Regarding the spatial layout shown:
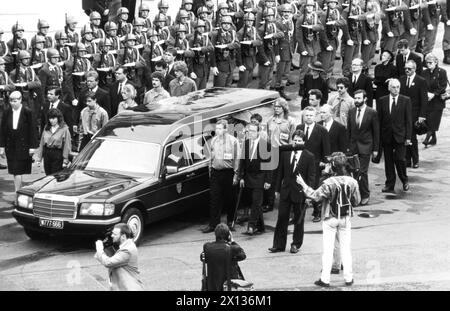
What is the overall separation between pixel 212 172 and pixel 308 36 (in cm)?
803

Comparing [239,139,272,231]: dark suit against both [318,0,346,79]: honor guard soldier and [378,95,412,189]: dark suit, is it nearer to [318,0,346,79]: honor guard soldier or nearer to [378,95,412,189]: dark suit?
[378,95,412,189]: dark suit

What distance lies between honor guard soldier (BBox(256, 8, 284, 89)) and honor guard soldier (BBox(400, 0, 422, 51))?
10.5ft

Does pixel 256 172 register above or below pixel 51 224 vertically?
above

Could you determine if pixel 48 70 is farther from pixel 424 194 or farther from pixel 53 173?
pixel 424 194

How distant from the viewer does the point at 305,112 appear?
15586 mm

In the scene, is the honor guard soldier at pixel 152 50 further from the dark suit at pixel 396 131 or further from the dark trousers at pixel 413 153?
the dark suit at pixel 396 131

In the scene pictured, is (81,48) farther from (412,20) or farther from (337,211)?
(337,211)

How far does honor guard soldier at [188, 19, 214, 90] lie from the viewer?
22.1 metres

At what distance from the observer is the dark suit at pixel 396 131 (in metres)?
17.1

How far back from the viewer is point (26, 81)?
803 inches

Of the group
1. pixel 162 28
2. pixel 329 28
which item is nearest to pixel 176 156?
pixel 162 28

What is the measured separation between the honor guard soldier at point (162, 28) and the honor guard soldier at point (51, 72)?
7.80 ft

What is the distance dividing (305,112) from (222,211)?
2.33 m

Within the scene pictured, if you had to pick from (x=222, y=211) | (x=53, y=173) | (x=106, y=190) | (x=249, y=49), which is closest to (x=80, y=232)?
(x=106, y=190)
